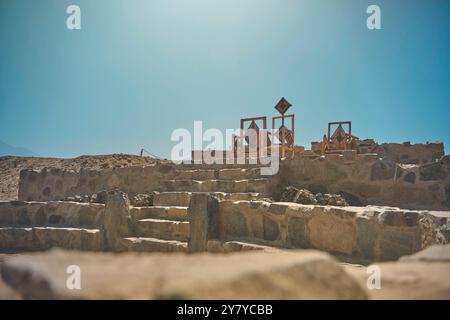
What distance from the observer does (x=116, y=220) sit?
579cm

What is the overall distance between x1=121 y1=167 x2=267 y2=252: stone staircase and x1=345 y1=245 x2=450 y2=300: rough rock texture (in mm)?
3529

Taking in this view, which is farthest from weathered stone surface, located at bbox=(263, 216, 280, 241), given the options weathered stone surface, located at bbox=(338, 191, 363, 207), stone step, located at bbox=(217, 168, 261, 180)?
stone step, located at bbox=(217, 168, 261, 180)

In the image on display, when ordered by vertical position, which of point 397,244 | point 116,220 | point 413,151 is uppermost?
point 413,151

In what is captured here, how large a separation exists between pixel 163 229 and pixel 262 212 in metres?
1.90

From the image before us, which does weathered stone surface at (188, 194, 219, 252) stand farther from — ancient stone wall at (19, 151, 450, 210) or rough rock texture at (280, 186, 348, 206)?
ancient stone wall at (19, 151, 450, 210)

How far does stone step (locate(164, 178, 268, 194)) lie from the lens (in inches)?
248

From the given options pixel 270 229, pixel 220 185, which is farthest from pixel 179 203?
pixel 270 229

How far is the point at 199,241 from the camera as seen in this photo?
481cm

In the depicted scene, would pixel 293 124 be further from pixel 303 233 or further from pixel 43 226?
pixel 43 226

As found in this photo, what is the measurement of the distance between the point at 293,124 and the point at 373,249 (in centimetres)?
537

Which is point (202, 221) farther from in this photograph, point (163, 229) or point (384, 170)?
point (384, 170)
